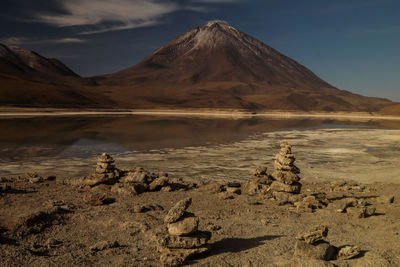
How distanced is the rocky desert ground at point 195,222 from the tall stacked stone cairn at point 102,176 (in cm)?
4

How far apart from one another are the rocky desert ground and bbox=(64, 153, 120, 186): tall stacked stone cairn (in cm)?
4

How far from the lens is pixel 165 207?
9.69m

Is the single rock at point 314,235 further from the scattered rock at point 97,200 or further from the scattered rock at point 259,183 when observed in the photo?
the scattered rock at point 97,200

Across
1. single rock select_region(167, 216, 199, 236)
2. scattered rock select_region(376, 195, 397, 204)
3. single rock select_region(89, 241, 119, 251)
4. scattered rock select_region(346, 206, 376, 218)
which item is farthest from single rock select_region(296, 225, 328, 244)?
scattered rock select_region(376, 195, 397, 204)

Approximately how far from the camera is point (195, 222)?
6262 millimetres

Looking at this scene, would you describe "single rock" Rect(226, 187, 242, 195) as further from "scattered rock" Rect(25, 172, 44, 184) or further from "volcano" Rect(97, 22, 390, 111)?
"volcano" Rect(97, 22, 390, 111)

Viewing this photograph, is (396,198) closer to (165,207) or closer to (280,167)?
(280,167)

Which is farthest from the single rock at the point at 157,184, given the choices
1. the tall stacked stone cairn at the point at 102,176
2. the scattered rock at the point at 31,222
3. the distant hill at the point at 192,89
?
the distant hill at the point at 192,89

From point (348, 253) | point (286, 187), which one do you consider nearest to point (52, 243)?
point (348, 253)

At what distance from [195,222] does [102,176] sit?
656cm

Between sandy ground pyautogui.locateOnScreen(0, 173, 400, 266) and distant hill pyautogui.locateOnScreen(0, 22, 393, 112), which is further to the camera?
distant hill pyautogui.locateOnScreen(0, 22, 393, 112)

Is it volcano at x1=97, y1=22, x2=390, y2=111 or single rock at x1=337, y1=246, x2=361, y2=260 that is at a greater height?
volcano at x1=97, y1=22, x2=390, y2=111

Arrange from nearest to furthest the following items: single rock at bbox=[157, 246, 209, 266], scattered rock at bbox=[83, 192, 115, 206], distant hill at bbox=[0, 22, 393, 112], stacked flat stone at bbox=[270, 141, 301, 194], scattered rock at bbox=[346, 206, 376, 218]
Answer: single rock at bbox=[157, 246, 209, 266], scattered rock at bbox=[346, 206, 376, 218], scattered rock at bbox=[83, 192, 115, 206], stacked flat stone at bbox=[270, 141, 301, 194], distant hill at bbox=[0, 22, 393, 112]

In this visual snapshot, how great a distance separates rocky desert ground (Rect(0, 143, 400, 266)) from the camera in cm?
619
